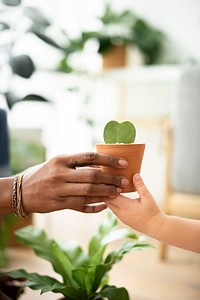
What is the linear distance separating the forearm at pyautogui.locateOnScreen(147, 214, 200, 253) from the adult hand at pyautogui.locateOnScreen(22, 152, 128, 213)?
119mm

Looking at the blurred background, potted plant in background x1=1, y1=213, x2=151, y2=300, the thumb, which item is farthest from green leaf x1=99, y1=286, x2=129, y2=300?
the blurred background

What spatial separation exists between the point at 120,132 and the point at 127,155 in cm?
5

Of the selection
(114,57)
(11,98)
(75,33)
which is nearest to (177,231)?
(11,98)

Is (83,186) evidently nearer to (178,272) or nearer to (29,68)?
(29,68)

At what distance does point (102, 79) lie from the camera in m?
2.99

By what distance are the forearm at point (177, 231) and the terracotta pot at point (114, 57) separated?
2.18 metres

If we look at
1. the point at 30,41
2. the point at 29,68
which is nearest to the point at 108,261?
the point at 29,68

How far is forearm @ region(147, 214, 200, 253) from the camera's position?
841 millimetres

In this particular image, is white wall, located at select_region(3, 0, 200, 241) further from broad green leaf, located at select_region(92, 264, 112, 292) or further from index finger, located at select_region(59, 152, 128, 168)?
index finger, located at select_region(59, 152, 128, 168)

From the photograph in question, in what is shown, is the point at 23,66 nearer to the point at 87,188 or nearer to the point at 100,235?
the point at 100,235

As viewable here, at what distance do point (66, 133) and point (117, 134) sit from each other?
2304mm

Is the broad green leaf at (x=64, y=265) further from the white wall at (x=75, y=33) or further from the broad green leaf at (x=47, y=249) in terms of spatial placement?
the white wall at (x=75, y=33)

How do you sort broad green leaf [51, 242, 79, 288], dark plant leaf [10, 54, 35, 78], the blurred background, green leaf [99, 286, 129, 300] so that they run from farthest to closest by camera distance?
1. the blurred background
2. dark plant leaf [10, 54, 35, 78]
3. broad green leaf [51, 242, 79, 288]
4. green leaf [99, 286, 129, 300]

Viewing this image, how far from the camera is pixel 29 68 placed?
6.05 feet
